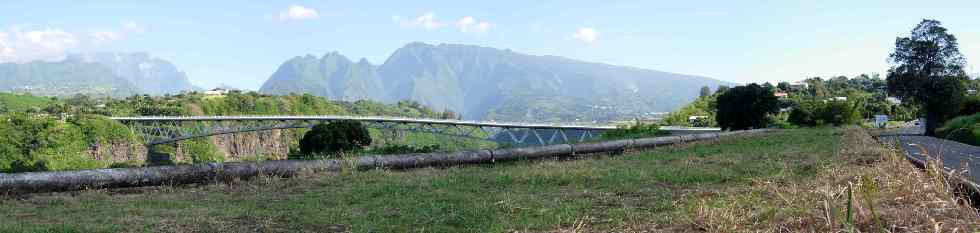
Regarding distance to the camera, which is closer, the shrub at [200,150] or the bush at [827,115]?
the bush at [827,115]

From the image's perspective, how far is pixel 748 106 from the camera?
154 ft

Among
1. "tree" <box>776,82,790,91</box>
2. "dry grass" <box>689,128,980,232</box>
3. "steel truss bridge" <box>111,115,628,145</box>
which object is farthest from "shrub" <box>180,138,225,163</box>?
"dry grass" <box>689,128,980,232</box>

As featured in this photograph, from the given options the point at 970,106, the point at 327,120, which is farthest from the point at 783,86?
the point at 970,106

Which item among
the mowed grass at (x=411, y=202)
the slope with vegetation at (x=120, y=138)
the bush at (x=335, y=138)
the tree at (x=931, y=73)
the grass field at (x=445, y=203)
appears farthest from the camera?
the slope with vegetation at (x=120, y=138)

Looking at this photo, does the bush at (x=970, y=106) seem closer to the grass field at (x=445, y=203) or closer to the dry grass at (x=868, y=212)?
the grass field at (x=445, y=203)

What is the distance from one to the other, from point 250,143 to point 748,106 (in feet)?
507

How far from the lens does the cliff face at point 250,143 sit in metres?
168

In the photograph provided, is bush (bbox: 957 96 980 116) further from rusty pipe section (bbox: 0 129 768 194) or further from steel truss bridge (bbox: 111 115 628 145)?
steel truss bridge (bbox: 111 115 628 145)

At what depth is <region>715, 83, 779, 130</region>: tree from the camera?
Answer: 46.6 meters

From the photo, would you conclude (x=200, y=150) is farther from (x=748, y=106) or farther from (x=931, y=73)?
(x=931, y=73)

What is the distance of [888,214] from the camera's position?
Result: 4.85 metres

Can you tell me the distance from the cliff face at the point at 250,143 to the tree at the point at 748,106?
429 feet

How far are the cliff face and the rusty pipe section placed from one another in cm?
15309

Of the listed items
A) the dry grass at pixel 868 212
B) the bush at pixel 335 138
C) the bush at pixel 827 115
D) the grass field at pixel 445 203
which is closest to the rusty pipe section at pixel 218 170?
the grass field at pixel 445 203
